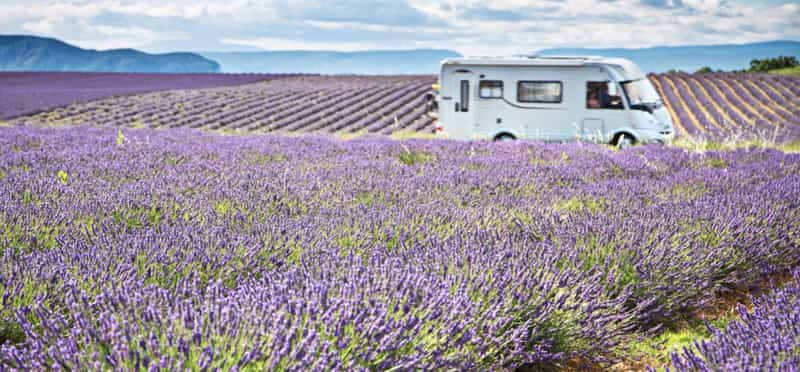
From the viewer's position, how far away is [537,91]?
1275cm

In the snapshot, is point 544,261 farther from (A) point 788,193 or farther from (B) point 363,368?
(A) point 788,193

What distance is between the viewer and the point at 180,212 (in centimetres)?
361

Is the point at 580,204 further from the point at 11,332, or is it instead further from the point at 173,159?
the point at 173,159

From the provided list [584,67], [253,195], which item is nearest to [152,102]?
[584,67]

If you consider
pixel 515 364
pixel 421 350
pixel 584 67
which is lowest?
pixel 515 364

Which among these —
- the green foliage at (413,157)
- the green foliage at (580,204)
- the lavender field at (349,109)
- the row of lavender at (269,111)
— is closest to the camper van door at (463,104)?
the row of lavender at (269,111)

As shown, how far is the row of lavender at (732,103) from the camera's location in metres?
17.7

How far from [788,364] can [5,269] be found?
2756 millimetres

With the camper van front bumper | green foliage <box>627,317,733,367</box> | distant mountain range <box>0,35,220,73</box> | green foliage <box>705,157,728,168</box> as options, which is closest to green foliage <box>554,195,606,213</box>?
green foliage <box>627,317,733,367</box>

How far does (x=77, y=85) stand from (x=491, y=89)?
3070 centimetres

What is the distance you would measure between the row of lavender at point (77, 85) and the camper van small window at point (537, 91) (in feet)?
54.2

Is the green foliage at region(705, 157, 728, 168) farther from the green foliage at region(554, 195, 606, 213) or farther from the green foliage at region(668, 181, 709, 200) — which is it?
the green foliage at region(554, 195, 606, 213)

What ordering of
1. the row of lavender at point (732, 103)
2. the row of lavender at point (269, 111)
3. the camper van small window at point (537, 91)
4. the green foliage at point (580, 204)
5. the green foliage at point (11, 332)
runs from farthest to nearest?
the row of lavender at point (269, 111) → the row of lavender at point (732, 103) → the camper van small window at point (537, 91) → the green foliage at point (580, 204) → the green foliage at point (11, 332)

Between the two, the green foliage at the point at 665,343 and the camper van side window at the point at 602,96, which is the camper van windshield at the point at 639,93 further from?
the green foliage at the point at 665,343
